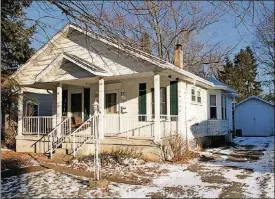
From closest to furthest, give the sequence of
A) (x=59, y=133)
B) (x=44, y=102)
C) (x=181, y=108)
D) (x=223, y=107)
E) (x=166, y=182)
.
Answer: (x=166, y=182)
(x=59, y=133)
(x=181, y=108)
(x=223, y=107)
(x=44, y=102)

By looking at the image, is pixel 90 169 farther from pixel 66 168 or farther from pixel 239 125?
pixel 239 125

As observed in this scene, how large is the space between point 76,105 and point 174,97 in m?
5.09

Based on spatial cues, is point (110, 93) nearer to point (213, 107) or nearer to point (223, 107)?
point (213, 107)

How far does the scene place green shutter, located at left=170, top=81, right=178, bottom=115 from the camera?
44.7 ft

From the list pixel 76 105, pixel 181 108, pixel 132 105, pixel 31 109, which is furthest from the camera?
pixel 31 109

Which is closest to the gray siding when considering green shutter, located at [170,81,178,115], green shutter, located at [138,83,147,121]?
green shutter, located at [138,83,147,121]

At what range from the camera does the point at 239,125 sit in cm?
2895

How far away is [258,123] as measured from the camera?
2814 cm

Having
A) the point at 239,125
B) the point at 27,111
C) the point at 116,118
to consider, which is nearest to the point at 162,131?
the point at 116,118

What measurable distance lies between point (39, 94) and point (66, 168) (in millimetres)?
12284

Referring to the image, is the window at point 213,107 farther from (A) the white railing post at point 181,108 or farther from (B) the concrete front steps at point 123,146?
(B) the concrete front steps at point 123,146

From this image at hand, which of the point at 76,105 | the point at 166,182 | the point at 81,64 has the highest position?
the point at 81,64

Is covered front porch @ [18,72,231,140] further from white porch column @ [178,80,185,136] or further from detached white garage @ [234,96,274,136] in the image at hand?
detached white garage @ [234,96,274,136]

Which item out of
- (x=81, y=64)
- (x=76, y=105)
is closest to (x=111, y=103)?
(x=76, y=105)
